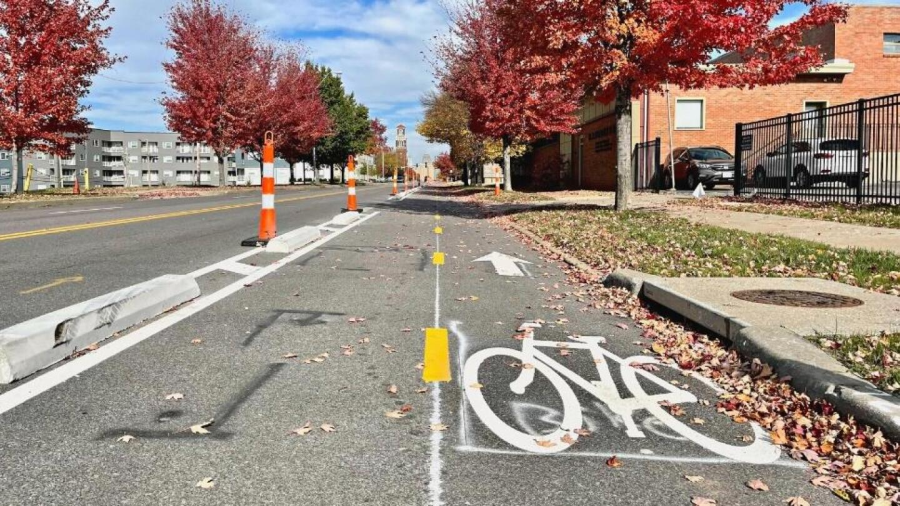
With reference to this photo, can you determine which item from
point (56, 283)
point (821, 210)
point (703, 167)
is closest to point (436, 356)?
point (56, 283)

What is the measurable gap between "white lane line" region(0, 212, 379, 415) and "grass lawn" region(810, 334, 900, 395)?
4500 millimetres

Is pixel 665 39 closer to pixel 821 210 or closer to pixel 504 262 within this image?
pixel 821 210

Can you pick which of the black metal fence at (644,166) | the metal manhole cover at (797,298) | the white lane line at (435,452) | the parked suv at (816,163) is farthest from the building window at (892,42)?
the white lane line at (435,452)

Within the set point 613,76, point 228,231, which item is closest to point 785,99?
point 613,76

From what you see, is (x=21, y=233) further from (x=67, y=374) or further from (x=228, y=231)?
(x=67, y=374)

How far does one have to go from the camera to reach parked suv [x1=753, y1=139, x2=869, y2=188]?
16.4m

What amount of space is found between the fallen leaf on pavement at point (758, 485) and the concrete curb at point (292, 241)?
772cm

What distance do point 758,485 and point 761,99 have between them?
30930 mm

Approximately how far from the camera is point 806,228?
37.4 feet

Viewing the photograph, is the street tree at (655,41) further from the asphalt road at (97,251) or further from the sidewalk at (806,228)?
the asphalt road at (97,251)

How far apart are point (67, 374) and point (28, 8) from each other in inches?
1143

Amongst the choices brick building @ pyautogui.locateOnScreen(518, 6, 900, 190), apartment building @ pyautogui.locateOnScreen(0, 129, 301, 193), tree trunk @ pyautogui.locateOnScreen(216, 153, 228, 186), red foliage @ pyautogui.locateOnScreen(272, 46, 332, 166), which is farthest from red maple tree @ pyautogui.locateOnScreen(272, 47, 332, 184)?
apartment building @ pyautogui.locateOnScreen(0, 129, 301, 193)

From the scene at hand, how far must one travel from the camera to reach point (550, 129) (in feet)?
94.5

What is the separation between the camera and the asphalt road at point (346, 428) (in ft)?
8.85
